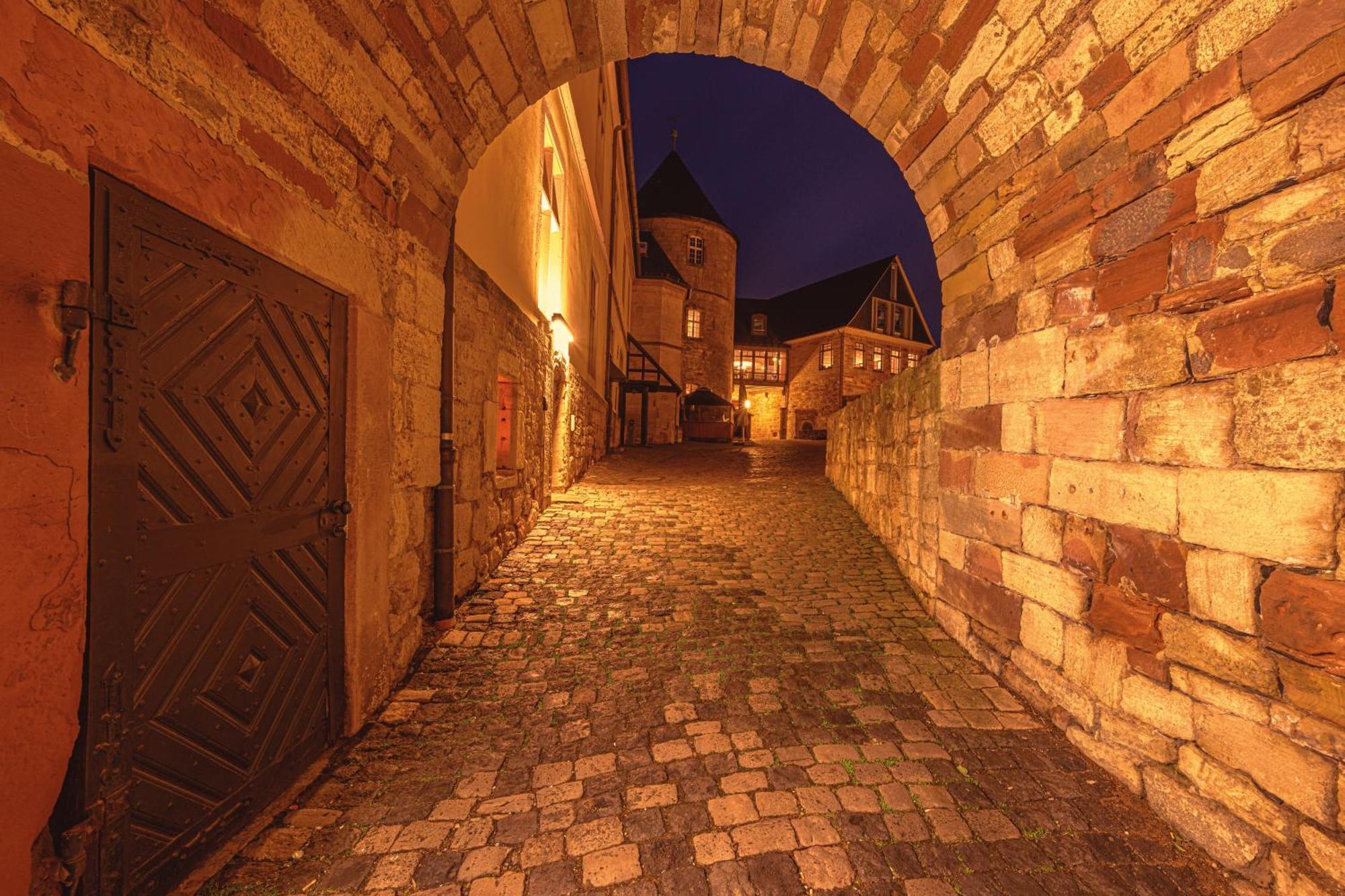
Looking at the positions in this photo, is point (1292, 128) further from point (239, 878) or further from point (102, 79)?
point (239, 878)

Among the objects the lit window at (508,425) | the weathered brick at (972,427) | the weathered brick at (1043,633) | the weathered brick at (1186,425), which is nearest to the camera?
the weathered brick at (1186,425)

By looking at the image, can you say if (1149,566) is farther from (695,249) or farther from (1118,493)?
(695,249)

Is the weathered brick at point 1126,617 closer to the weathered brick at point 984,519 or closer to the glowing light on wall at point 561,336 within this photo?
the weathered brick at point 984,519

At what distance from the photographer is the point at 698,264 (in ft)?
76.8

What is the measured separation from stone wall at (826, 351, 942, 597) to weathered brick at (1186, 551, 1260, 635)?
6.30ft

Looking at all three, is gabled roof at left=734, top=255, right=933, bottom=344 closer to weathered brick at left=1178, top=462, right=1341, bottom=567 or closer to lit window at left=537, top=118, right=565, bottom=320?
lit window at left=537, top=118, right=565, bottom=320

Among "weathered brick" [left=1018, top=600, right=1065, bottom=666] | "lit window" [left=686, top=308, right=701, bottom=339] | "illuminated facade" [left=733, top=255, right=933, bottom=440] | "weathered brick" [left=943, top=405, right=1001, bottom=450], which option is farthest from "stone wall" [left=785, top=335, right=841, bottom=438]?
"weathered brick" [left=1018, top=600, right=1065, bottom=666]

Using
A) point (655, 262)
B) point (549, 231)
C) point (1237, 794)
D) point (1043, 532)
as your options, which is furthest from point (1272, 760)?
point (655, 262)

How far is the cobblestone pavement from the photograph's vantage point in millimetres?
1853

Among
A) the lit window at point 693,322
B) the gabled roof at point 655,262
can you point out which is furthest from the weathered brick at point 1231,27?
the lit window at point 693,322

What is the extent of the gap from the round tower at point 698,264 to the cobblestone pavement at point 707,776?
1962 centimetres

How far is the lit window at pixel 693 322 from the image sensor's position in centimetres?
2347

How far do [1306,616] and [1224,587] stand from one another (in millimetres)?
241

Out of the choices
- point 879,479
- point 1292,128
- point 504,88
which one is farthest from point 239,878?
point 879,479
